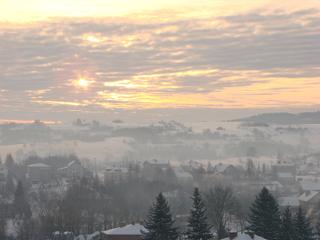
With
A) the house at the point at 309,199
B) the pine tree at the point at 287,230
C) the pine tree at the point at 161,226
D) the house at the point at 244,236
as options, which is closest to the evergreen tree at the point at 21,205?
the house at the point at 309,199

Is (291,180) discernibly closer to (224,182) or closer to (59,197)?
(224,182)

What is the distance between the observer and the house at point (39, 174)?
17549 centimetres

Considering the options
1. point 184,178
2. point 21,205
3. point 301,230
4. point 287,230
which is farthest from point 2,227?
point 184,178

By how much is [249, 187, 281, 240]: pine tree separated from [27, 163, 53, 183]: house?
384ft

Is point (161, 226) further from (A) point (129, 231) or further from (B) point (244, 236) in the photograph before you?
(A) point (129, 231)

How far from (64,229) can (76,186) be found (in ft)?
126

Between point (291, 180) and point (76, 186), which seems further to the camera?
point (291, 180)

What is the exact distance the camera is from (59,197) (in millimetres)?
126500

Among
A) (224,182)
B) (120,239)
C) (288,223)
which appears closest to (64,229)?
(120,239)

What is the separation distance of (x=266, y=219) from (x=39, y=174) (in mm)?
140021

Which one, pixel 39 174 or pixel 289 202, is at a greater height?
pixel 39 174

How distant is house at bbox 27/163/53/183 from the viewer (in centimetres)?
17549

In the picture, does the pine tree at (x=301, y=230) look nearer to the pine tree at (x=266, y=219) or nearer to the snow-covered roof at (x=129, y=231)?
the pine tree at (x=266, y=219)

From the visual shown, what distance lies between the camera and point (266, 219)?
190ft
